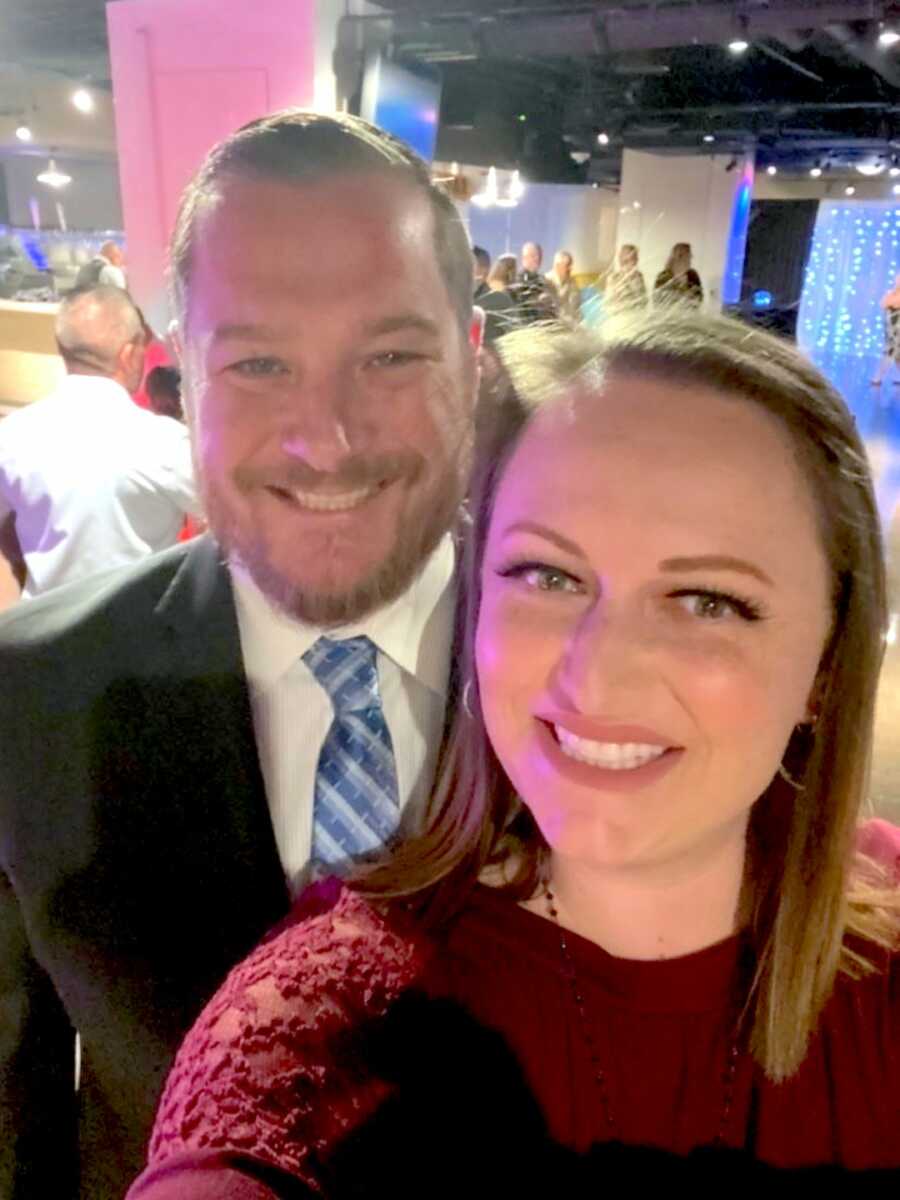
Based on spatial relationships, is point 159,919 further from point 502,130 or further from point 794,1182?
point 502,130

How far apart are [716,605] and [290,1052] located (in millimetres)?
478

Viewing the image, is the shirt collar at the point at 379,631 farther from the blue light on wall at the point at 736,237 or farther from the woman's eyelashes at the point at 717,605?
the blue light on wall at the point at 736,237

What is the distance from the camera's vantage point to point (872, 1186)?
0.90m

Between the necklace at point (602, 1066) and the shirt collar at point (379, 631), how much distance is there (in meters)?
0.37

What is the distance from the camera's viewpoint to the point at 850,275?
1670cm

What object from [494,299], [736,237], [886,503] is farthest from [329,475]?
[736,237]

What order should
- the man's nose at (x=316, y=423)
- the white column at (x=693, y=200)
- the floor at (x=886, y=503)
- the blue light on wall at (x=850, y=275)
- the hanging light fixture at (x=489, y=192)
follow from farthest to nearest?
1. the blue light on wall at (x=850, y=275)
2. the white column at (x=693, y=200)
3. the hanging light fixture at (x=489, y=192)
4. the floor at (x=886, y=503)
5. the man's nose at (x=316, y=423)

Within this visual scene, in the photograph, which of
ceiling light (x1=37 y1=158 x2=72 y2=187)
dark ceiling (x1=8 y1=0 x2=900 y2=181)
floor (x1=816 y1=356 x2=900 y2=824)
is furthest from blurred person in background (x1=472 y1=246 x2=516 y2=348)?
ceiling light (x1=37 y1=158 x2=72 y2=187)

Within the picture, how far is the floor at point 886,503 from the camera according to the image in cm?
352

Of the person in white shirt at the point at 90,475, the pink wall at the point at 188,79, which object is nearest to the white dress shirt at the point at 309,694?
the person in white shirt at the point at 90,475

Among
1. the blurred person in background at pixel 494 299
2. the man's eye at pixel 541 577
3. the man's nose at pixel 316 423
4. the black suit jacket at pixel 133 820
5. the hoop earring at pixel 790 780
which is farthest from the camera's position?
the blurred person in background at pixel 494 299

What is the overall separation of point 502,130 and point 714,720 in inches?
482

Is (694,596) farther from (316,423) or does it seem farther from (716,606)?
(316,423)

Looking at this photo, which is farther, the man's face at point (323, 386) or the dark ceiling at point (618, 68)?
the dark ceiling at point (618, 68)
